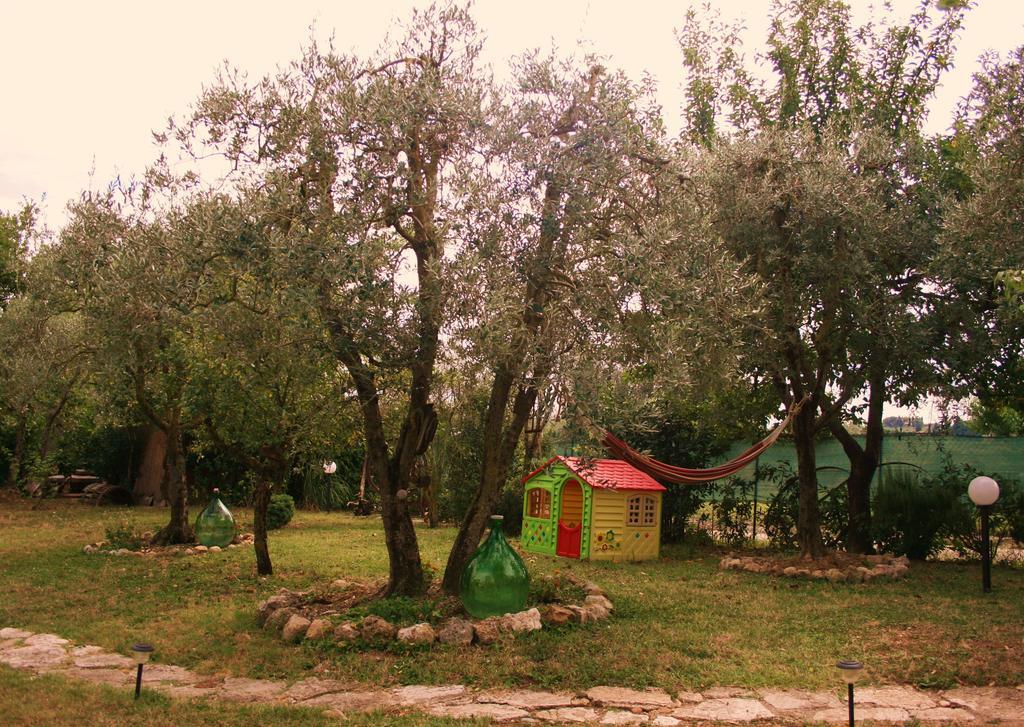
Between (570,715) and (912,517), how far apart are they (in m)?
9.03

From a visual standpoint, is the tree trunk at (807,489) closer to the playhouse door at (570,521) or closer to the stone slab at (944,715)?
the playhouse door at (570,521)

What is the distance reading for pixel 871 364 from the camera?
11.1 meters

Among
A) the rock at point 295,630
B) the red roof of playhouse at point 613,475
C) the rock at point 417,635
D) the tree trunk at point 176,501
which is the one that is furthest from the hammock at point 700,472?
the tree trunk at point 176,501

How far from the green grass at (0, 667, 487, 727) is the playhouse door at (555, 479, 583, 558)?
23.8 feet

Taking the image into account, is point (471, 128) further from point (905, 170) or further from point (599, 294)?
point (905, 170)

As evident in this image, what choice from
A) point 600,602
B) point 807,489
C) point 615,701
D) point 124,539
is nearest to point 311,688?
point 615,701

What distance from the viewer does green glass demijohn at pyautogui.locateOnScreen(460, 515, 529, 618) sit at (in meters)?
7.32

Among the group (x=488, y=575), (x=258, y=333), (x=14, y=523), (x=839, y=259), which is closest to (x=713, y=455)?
(x=839, y=259)

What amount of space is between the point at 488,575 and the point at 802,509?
20.2 ft

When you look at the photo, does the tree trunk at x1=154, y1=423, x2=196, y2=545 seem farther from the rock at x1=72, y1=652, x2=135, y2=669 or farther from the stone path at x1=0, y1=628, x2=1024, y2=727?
the stone path at x1=0, y1=628, x2=1024, y2=727

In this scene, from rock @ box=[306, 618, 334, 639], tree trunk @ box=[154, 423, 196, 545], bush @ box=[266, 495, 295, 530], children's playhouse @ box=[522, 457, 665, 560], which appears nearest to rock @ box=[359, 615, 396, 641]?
rock @ box=[306, 618, 334, 639]

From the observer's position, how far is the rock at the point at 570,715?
17.4ft

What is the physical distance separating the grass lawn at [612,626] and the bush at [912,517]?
463 mm

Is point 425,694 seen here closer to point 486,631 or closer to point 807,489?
point 486,631
